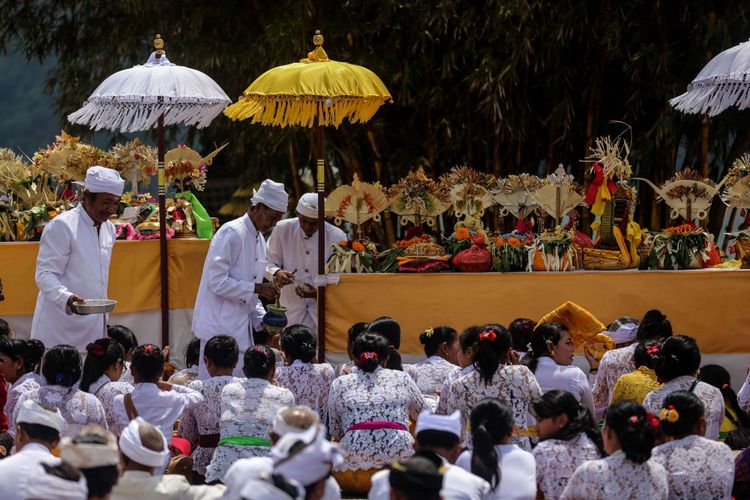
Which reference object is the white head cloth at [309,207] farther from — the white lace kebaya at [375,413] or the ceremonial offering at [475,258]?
the white lace kebaya at [375,413]

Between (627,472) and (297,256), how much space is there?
4.54 m

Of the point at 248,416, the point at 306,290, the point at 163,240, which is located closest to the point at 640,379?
the point at 248,416

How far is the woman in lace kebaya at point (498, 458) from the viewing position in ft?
16.2

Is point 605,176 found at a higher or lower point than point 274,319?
higher

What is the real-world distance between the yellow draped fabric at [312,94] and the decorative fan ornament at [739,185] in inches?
106

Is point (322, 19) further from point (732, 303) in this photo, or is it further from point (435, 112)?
point (732, 303)

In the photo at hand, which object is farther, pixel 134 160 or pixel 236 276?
pixel 134 160

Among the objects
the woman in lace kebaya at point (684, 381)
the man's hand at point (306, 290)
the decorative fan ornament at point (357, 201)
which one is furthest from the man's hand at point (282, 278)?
the woman in lace kebaya at point (684, 381)

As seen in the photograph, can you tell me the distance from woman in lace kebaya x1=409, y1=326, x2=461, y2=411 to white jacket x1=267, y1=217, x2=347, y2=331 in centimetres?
171

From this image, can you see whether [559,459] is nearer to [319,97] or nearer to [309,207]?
[319,97]

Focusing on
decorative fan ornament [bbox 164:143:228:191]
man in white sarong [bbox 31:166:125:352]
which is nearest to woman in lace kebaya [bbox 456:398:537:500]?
man in white sarong [bbox 31:166:125:352]

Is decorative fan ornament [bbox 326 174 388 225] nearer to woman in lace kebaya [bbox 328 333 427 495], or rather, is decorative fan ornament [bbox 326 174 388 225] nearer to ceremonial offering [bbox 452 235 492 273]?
ceremonial offering [bbox 452 235 492 273]

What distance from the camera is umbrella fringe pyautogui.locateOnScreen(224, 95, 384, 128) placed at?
837 centimetres

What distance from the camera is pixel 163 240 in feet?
30.1
